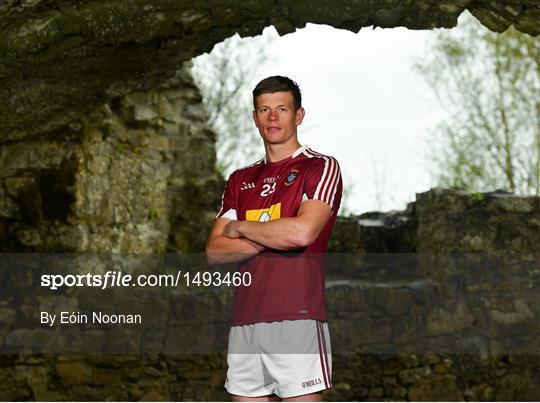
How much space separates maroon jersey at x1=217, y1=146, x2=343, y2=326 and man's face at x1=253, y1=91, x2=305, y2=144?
100 millimetres

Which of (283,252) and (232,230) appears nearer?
(283,252)

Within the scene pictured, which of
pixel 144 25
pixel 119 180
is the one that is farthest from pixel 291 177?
pixel 119 180

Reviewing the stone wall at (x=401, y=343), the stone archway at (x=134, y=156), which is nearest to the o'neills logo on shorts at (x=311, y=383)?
the stone archway at (x=134, y=156)

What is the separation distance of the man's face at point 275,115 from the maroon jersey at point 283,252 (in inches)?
3.9

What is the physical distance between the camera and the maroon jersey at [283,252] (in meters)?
2.23

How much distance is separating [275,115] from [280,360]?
728mm

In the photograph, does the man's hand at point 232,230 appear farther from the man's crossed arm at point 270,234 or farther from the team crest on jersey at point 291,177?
the team crest on jersey at point 291,177

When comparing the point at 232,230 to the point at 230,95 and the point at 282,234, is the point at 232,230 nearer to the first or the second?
the point at 282,234

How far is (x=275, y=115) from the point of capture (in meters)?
2.29

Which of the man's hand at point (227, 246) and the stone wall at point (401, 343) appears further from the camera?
the stone wall at point (401, 343)

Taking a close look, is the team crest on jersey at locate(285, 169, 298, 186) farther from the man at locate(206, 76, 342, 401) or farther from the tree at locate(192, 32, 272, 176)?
the tree at locate(192, 32, 272, 176)

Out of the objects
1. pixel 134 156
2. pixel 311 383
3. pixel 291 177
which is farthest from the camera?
pixel 134 156

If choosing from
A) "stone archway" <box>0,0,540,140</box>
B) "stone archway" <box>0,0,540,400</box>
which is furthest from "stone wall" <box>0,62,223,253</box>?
"stone archway" <box>0,0,540,140</box>

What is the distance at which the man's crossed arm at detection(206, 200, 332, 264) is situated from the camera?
224 centimetres
